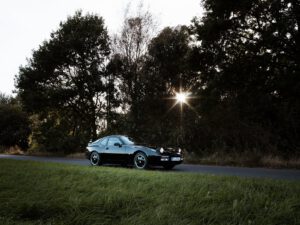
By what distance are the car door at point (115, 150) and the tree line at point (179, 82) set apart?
21.6 feet

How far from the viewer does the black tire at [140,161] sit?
44.2ft

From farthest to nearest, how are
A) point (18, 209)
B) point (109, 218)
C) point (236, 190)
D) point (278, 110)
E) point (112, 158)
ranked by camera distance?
point (278, 110)
point (112, 158)
point (236, 190)
point (18, 209)
point (109, 218)

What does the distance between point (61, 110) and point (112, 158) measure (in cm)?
1721

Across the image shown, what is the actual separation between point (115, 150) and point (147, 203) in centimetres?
912

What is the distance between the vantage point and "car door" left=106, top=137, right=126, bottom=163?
1433 cm

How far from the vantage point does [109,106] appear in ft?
95.8

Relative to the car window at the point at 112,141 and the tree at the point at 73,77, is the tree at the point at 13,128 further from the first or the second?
the car window at the point at 112,141

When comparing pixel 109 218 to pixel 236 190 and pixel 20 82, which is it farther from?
pixel 20 82

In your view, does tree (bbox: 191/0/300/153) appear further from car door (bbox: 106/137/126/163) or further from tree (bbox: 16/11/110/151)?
tree (bbox: 16/11/110/151)

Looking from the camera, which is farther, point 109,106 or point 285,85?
point 109,106

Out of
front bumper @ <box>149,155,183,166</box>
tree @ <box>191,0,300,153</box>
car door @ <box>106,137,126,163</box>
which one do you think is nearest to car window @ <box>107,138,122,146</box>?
car door @ <box>106,137,126,163</box>

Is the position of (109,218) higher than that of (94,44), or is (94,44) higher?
(94,44)

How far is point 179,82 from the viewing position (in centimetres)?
2511

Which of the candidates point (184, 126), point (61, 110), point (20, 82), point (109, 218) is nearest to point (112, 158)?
point (184, 126)
